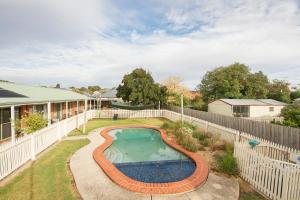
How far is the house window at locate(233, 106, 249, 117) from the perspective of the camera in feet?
101

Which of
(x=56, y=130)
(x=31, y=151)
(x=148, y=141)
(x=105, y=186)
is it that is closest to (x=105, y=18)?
(x=56, y=130)

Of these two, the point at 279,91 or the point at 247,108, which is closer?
the point at 247,108

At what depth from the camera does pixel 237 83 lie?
39.8 metres

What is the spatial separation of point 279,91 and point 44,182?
53609mm

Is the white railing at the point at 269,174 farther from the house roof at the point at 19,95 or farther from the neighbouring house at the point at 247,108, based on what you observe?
the neighbouring house at the point at 247,108

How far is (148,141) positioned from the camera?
1491 cm

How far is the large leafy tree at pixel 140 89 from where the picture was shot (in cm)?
2538

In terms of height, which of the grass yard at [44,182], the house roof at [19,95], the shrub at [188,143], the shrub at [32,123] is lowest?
the grass yard at [44,182]

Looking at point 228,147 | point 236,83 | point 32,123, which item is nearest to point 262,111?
point 236,83

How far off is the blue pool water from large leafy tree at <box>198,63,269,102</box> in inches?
1087

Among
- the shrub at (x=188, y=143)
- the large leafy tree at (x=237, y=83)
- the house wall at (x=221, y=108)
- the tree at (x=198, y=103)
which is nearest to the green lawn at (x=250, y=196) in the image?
the shrub at (x=188, y=143)

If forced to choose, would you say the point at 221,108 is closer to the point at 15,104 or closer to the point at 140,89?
the point at 140,89

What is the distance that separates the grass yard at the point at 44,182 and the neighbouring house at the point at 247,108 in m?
26.5

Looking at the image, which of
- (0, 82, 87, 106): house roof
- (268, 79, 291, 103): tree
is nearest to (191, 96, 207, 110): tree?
(268, 79, 291, 103): tree
